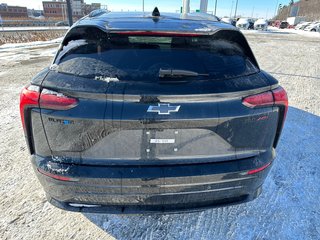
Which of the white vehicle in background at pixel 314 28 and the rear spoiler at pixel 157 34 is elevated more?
the rear spoiler at pixel 157 34

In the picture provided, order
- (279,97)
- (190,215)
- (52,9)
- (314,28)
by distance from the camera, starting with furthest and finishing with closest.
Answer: (52,9) → (314,28) → (190,215) → (279,97)

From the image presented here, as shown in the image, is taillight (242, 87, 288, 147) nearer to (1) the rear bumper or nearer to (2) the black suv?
(2) the black suv

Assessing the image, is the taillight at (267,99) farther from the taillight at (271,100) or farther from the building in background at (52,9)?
the building in background at (52,9)

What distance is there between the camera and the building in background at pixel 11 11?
79.1 metres

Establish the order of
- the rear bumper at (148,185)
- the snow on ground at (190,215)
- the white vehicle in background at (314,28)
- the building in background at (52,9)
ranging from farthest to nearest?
the building in background at (52,9) < the white vehicle in background at (314,28) < the snow on ground at (190,215) < the rear bumper at (148,185)

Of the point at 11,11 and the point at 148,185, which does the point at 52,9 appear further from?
the point at 148,185

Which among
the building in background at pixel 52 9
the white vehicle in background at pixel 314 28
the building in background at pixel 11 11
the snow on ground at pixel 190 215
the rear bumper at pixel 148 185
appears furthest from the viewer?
the building in background at pixel 52 9

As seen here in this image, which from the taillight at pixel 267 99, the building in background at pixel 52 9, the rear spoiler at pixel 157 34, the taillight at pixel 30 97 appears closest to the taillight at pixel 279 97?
the taillight at pixel 267 99

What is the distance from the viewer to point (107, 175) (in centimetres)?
172

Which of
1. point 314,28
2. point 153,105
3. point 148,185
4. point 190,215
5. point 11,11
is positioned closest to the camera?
point 153,105

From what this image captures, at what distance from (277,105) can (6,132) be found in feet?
12.9

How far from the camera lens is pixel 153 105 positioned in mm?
1622

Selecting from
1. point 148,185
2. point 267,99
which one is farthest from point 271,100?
point 148,185

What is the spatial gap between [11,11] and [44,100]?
328 ft
